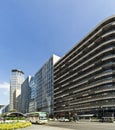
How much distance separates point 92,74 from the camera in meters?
110

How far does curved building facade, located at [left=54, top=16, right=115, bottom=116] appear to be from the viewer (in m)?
96.6

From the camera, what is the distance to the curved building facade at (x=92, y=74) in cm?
9662

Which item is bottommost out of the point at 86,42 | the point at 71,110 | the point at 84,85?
the point at 71,110

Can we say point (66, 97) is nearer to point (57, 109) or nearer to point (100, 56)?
point (57, 109)

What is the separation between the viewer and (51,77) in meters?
173

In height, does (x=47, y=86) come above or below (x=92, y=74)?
above

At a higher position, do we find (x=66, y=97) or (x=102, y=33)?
(x=102, y=33)

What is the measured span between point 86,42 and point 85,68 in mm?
10716

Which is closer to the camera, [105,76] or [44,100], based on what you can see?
[105,76]

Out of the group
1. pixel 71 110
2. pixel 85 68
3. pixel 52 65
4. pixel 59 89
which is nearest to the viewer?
pixel 85 68

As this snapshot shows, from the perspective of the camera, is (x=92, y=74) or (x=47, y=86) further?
(x=47, y=86)

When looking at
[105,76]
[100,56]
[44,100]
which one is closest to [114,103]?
[105,76]

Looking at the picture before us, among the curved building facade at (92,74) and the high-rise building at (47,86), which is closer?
the curved building facade at (92,74)

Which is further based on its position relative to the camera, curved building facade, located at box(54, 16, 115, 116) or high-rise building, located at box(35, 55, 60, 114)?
high-rise building, located at box(35, 55, 60, 114)
